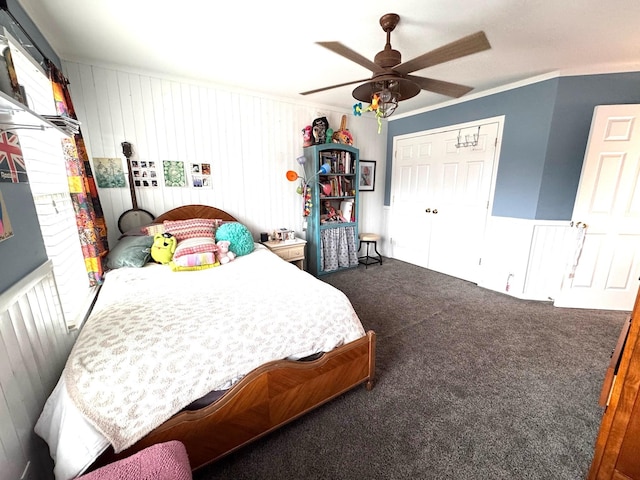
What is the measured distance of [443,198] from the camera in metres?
3.70

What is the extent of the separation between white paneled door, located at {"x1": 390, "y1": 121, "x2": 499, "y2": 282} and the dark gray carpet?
1165 millimetres

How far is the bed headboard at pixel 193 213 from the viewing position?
8.91 feet

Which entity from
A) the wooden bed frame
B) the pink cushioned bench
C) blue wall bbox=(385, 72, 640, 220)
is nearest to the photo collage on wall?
the wooden bed frame

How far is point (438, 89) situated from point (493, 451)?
88.6 inches

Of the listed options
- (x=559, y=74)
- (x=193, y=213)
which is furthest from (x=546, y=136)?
(x=193, y=213)

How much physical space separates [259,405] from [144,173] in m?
2.58

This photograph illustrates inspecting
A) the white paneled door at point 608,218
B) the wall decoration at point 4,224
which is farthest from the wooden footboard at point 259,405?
the white paneled door at point 608,218

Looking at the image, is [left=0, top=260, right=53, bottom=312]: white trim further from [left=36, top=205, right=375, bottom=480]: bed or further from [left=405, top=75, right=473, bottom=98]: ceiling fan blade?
[left=405, top=75, right=473, bottom=98]: ceiling fan blade

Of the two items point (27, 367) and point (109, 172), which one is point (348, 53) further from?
point (109, 172)

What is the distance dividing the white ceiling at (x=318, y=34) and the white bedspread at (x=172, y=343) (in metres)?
1.79

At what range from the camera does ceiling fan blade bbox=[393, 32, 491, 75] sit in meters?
1.31

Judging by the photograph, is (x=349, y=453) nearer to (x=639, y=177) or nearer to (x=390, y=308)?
(x=390, y=308)

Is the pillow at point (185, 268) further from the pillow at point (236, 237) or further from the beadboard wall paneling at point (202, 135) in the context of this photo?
the beadboard wall paneling at point (202, 135)

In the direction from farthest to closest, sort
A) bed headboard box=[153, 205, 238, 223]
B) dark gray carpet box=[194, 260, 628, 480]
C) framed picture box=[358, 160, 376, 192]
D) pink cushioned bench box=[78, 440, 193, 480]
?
framed picture box=[358, 160, 376, 192], bed headboard box=[153, 205, 238, 223], dark gray carpet box=[194, 260, 628, 480], pink cushioned bench box=[78, 440, 193, 480]
